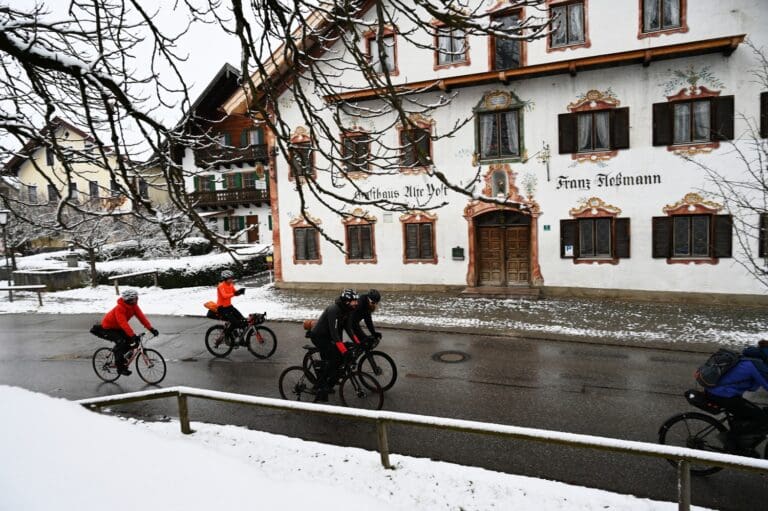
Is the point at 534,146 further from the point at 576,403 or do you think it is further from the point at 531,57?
the point at 576,403

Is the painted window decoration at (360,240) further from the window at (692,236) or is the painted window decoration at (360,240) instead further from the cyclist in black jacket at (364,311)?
the cyclist in black jacket at (364,311)

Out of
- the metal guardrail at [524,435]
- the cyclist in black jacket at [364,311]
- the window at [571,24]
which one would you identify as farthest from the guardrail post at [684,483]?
A: the window at [571,24]

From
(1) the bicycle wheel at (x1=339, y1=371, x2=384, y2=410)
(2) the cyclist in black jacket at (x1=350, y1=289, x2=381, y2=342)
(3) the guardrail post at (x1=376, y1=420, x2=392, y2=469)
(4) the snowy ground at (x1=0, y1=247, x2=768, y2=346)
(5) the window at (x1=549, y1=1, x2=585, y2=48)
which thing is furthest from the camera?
(5) the window at (x1=549, y1=1, x2=585, y2=48)

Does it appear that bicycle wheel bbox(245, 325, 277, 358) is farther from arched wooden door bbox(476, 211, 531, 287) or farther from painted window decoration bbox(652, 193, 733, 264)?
painted window decoration bbox(652, 193, 733, 264)

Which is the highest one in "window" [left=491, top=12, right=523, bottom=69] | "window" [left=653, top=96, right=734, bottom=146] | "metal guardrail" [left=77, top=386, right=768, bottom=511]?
"window" [left=491, top=12, right=523, bottom=69]

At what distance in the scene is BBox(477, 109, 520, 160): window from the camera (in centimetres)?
1707

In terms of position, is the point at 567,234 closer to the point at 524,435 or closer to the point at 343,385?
the point at 343,385

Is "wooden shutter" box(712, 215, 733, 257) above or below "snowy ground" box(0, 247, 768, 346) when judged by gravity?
above

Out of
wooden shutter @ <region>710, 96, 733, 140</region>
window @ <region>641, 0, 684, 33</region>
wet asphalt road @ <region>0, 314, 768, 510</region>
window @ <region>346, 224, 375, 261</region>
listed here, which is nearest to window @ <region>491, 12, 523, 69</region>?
window @ <region>641, 0, 684, 33</region>

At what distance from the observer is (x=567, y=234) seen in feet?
54.7

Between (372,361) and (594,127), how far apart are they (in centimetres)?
1218

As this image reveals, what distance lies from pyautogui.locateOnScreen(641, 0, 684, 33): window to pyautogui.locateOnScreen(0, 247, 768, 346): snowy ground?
338 inches

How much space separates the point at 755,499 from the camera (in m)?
5.05

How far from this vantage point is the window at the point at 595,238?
1597 centimetres
